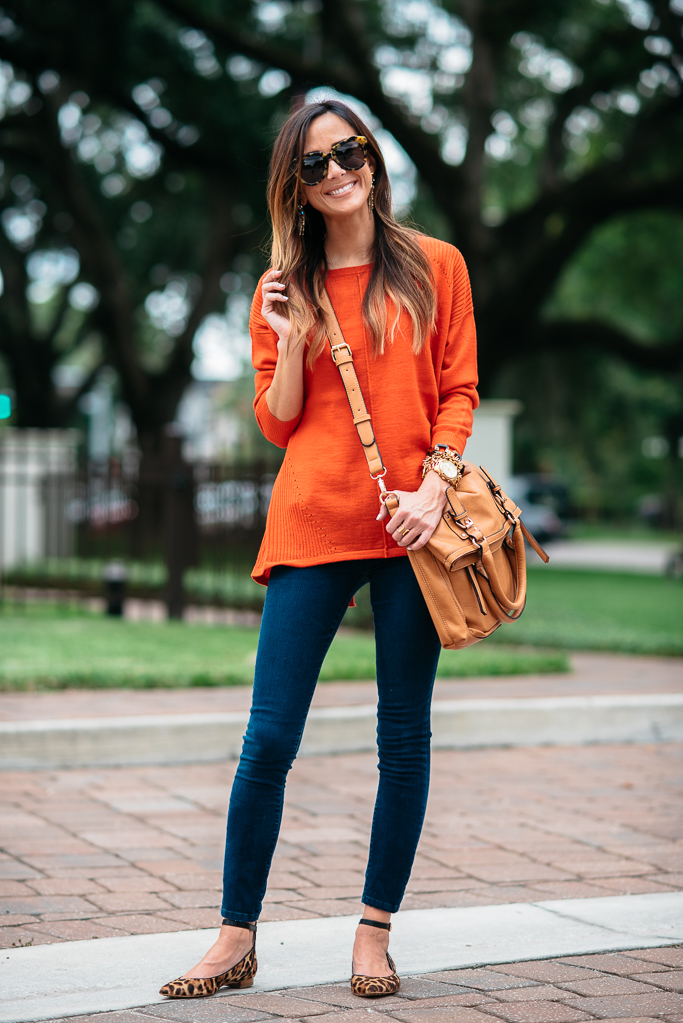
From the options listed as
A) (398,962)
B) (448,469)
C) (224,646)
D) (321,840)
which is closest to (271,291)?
(448,469)

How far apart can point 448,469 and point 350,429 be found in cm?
24

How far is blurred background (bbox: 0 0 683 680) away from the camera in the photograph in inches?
436

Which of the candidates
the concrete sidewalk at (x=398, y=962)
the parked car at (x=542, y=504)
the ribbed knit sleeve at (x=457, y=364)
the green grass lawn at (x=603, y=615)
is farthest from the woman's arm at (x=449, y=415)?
the parked car at (x=542, y=504)

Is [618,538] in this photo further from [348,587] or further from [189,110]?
[348,587]

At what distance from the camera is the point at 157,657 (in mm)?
7605

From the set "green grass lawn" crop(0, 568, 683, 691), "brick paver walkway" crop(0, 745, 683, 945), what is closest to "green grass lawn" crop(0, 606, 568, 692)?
"green grass lawn" crop(0, 568, 683, 691)

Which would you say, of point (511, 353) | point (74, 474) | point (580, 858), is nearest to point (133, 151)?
point (511, 353)

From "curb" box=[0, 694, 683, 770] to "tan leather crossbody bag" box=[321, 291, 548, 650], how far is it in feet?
9.33

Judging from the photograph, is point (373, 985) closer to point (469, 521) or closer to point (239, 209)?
point (469, 521)

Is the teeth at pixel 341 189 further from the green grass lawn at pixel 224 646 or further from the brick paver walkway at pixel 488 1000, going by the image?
the green grass lawn at pixel 224 646

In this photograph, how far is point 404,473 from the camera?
2838 mm

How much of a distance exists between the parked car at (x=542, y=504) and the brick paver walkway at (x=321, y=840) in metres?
26.2

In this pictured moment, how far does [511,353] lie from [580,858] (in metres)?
14.2

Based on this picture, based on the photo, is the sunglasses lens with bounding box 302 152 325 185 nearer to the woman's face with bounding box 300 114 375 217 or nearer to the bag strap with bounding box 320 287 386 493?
the woman's face with bounding box 300 114 375 217
